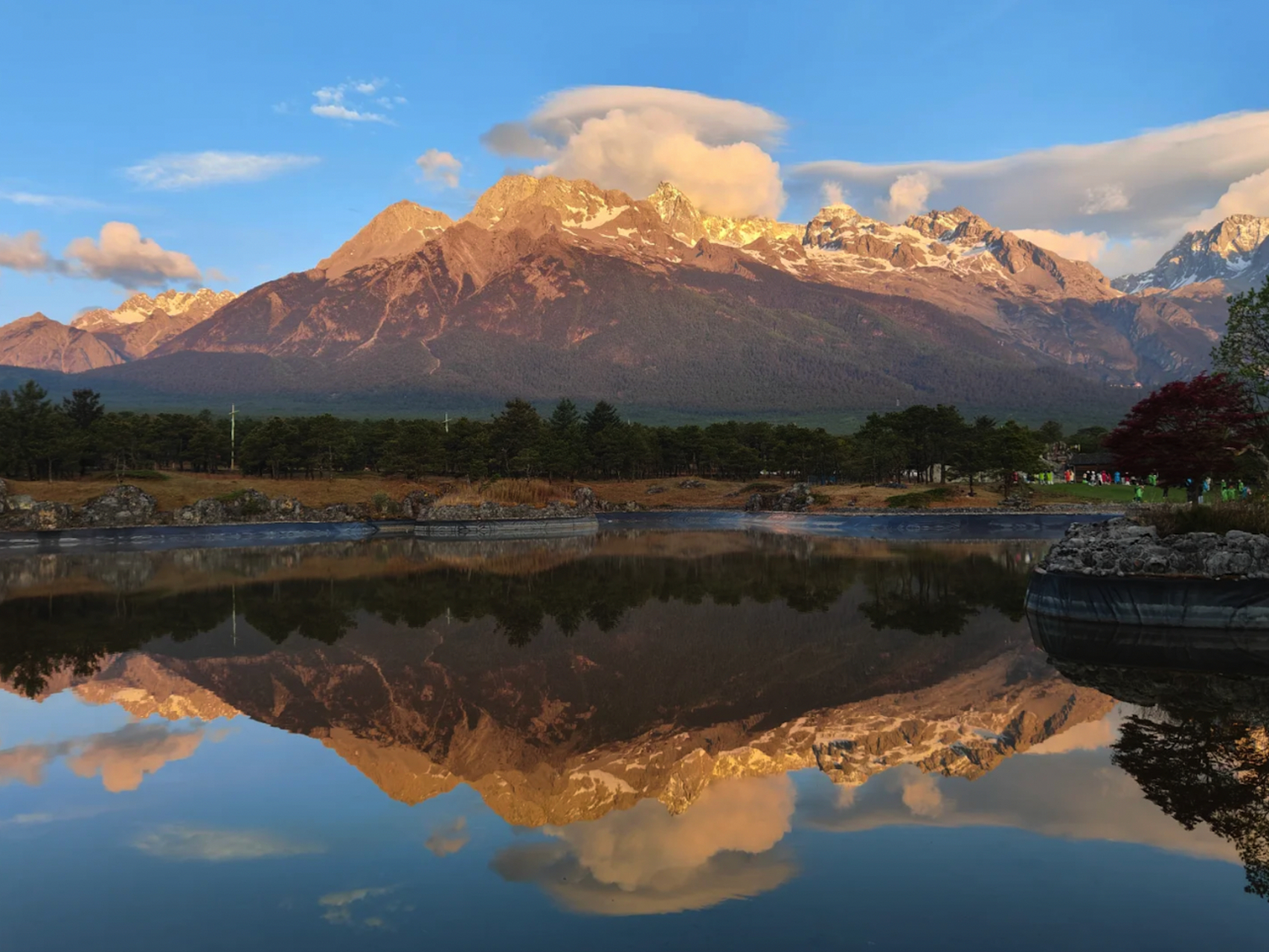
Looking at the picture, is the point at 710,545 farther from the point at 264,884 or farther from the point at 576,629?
the point at 264,884

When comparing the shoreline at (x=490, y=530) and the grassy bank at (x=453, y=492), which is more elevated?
the grassy bank at (x=453, y=492)

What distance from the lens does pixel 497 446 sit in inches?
4481

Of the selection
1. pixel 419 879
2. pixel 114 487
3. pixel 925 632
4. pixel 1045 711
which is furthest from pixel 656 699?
pixel 114 487

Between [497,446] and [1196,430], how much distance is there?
298 feet

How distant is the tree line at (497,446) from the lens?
325 ft

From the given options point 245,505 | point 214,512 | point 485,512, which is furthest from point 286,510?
point 485,512

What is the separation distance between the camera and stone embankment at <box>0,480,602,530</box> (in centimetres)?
7606

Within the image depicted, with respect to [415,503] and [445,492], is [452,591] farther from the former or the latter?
[445,492]

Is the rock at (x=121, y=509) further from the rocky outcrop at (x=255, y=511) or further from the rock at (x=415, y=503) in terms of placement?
the rock at (x=415, y=503)

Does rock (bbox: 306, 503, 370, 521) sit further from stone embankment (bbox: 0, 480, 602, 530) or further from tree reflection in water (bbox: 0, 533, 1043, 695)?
tree reflection in water (bbox: 0, 533, 1043, 695)

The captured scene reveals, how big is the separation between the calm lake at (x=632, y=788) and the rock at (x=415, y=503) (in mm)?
64650

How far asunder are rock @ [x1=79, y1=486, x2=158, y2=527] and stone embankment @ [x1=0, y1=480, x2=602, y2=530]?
6 centimetres

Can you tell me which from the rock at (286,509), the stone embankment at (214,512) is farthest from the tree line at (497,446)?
the rock at (286,509)

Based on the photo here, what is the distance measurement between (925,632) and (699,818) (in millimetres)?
15364
